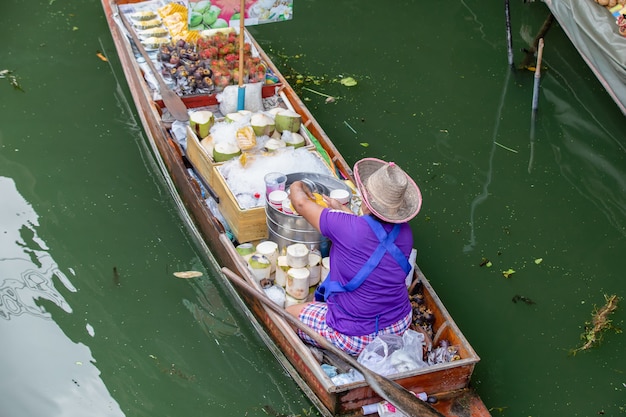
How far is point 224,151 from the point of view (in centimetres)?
530

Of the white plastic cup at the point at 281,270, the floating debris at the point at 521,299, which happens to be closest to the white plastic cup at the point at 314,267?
the white plastic cup at the point at 281,270

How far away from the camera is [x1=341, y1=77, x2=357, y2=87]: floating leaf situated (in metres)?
7.39

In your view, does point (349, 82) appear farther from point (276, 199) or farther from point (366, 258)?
point (366, 258)

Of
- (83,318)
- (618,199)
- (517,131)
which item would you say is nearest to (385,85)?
(517,131)

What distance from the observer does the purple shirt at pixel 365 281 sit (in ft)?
13.7

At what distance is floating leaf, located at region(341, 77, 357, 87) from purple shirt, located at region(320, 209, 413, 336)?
3.28m

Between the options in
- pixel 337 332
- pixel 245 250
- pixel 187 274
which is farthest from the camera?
pixel 187 274

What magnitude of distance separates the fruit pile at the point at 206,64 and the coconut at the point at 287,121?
0.73 metres

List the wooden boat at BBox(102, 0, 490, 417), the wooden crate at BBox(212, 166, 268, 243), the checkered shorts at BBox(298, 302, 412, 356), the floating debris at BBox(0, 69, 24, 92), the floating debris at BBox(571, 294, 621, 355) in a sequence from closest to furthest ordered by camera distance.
Answer: the wooden boat at BBox(102, 0, 490, 417)
the checkered shorts at BBox(298, 302, 412, 356)
the wooden crate at BBox(212, 166, 268, 243)
the floating debris at BBox(571, 294, 621, 355)
the floating debris at BBox(0, 69, 24, 92)

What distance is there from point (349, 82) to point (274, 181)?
2.77 metres

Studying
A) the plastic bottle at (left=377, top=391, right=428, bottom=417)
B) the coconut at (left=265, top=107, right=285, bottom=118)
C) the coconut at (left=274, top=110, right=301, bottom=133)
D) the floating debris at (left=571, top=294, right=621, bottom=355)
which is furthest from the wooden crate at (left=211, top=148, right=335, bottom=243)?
the floating debris at (left=571, top=294, right=621, bottom=355)

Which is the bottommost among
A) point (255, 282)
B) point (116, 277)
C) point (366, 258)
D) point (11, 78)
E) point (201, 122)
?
point (116, 277)

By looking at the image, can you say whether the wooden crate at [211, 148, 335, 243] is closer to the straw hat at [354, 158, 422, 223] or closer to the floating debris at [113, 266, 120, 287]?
the floating debris at [113, 266, 120, 287]

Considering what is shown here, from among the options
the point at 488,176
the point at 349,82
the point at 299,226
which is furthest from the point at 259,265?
the point at 349,82
